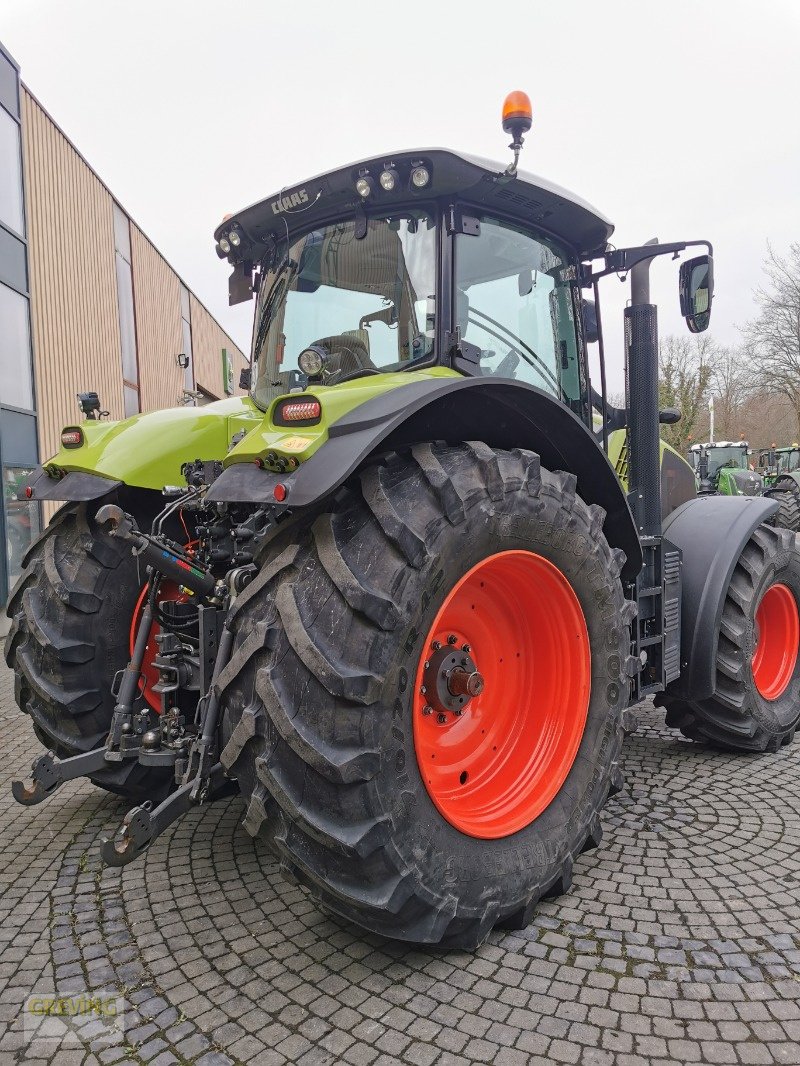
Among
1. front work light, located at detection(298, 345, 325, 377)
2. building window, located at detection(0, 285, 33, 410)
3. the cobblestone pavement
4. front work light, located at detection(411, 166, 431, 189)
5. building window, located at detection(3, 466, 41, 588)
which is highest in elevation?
building window, located at detection(0, 285, 33, 410)

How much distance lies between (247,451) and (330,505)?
11.1 inches

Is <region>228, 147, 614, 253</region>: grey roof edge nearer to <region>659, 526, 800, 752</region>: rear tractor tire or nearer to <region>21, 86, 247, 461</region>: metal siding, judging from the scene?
<region>659, 526, 800, 752</region>: rear tractor tire

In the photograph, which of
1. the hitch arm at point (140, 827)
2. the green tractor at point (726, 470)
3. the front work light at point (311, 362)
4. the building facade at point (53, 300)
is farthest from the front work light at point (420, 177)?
the green tractor at point (726, 470)

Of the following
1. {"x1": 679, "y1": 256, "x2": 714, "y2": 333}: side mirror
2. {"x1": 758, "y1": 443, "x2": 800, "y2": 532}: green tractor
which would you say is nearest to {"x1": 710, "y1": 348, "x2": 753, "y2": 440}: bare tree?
{"x1": 758, "y1": 443, "x2": 800, "y2": 532}: green tractor

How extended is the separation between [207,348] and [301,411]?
2019 cm

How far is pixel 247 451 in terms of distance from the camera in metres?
2.03

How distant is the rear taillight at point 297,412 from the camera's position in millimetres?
2031

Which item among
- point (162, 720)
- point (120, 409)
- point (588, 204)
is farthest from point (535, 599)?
point (120, 409)

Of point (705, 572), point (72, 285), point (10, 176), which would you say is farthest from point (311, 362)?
point (72, 285)

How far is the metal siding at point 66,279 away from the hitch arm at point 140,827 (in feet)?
29.9

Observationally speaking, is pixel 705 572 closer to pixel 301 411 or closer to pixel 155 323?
pixel 301 411

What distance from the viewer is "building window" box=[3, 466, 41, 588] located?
8730 millimetres

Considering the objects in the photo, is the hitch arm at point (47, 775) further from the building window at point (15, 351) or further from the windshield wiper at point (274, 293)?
the building window at point (15, 351)

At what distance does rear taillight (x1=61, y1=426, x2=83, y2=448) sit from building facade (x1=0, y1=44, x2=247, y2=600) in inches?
200
